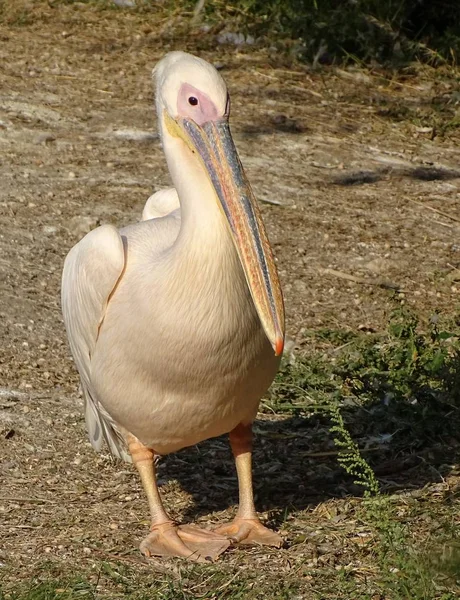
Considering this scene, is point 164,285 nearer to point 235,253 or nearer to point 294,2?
point 235,253

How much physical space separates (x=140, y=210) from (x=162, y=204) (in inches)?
86.7

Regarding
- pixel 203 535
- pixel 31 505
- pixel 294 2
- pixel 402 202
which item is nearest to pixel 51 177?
pixel 402 202

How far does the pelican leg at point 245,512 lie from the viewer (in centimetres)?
376

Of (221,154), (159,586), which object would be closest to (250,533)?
(159,586)

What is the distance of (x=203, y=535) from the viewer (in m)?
3.80

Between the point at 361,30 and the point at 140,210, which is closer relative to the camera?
the point at 140,210

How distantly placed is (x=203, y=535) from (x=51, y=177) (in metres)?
3.58

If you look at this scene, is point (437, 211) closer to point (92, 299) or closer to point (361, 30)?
point (361, 30)

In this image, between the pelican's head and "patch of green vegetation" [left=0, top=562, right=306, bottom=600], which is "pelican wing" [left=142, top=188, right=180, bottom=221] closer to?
the pelican's head

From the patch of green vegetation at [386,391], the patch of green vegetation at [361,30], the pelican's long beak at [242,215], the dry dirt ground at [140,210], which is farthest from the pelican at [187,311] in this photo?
the patch of green vegetation at [361,30]

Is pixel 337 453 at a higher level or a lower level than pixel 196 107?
lower

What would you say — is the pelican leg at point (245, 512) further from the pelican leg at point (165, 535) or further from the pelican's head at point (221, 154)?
the pelican's head at point (221, 154)

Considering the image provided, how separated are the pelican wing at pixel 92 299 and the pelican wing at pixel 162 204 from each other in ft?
1.41

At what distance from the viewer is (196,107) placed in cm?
347
